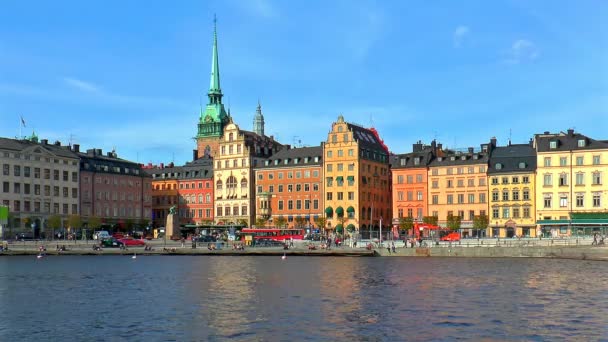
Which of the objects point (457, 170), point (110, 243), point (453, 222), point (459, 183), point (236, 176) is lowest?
point (110, 243)

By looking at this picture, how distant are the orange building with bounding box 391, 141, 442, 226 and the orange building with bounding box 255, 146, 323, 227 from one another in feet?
46.3

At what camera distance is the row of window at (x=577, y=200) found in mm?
123875

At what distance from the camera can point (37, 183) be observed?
485 ft

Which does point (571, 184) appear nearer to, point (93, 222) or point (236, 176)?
point (236, 176)

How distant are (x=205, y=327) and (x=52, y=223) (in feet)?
368

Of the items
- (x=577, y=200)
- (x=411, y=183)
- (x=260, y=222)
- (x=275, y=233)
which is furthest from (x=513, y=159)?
(x=260, y=222)

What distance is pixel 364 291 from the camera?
5450cm

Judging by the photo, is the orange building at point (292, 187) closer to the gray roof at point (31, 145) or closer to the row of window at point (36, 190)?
the row of window at point (36, 190)

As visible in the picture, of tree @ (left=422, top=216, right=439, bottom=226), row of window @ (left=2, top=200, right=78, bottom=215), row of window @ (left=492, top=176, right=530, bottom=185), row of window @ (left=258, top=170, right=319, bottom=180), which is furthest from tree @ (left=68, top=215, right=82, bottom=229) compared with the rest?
row of window @ (left=492, top=176, right=530, bottom=185)

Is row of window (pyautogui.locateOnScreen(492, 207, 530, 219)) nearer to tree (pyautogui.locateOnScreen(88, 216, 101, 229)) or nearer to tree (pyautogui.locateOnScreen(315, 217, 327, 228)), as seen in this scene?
tree (pyautogui.locateOnScreen(315, 217, 327, 228))

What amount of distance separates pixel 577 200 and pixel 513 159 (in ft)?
42.6

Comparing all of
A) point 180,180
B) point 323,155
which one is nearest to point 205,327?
point 323,155

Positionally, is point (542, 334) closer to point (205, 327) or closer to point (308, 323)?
point (308, 323)

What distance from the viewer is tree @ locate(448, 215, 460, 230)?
13200cm
